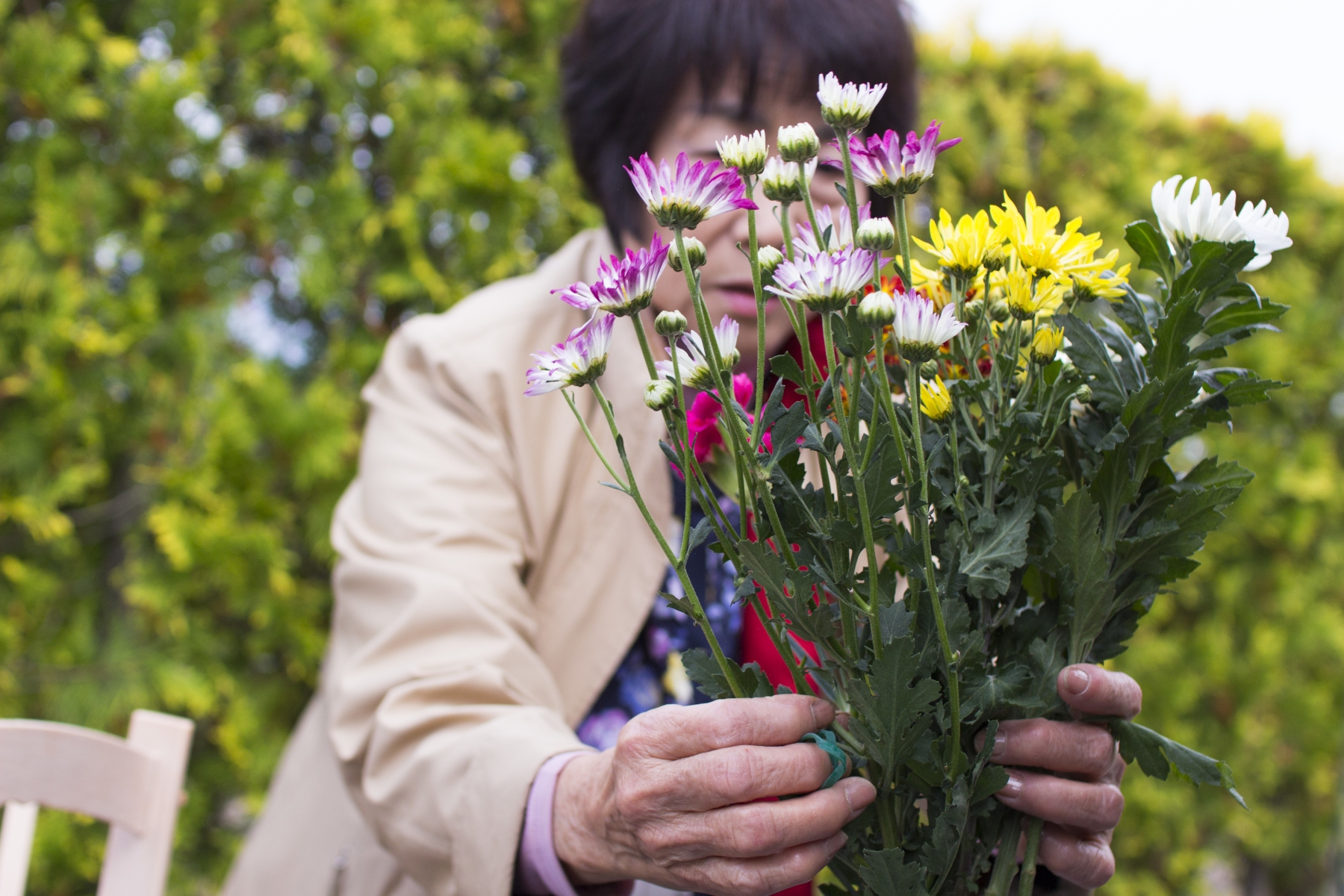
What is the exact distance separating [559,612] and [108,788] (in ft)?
1.73

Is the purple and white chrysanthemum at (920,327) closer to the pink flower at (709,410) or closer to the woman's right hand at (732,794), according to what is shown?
the pink flower at (709,410)

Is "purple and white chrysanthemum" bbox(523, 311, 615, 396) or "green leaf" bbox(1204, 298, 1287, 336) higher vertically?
"green leaf" bbox(1204, 298, 1287, 336)

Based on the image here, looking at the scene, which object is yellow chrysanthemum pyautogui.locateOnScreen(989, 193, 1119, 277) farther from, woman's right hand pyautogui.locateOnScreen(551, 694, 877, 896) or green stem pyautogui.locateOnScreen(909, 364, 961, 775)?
woman's right hand pyautogui.locateOnScreen(551, 694, 877, 896)

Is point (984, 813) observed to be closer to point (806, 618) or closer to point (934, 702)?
point (934, 702)

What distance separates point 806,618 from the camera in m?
0.56

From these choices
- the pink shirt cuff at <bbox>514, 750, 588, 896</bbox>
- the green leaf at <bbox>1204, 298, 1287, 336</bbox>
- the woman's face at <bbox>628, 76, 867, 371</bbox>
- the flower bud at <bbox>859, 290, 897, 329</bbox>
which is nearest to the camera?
the flower bud at <bbox>859, 290, 897, 329</bbox>

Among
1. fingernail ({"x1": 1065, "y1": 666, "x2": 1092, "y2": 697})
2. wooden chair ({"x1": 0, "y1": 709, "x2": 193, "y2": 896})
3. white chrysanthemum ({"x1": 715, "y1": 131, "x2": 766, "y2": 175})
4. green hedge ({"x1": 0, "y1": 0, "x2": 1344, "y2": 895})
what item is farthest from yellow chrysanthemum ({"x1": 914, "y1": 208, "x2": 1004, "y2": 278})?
green hedge ({"x1": 0, "y1": 0, "x2": 1344, "y2": 895})

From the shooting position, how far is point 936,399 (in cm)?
56

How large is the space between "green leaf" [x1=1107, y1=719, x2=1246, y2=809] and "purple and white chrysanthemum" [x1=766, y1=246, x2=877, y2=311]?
0.36 meters

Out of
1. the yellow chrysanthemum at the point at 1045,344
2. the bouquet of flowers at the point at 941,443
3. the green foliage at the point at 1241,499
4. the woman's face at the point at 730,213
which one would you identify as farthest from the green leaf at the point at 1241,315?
the green foliage at the point at 1241,499

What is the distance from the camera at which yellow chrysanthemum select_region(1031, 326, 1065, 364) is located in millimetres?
568

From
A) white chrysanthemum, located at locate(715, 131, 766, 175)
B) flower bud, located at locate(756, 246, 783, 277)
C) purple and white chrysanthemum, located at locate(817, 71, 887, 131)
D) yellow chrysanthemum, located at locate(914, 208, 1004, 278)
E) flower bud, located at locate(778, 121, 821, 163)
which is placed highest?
purple and white chrysanthemum, located at locate(817, 71, 887, 131)

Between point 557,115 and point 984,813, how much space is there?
6.20 feet

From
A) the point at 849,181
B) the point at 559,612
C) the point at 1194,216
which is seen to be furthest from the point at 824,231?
the point at 559,612
